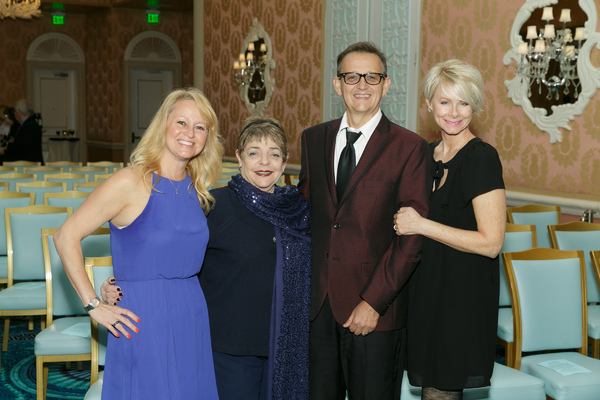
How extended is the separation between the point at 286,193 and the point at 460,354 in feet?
2.60

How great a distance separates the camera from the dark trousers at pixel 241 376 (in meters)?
2.27

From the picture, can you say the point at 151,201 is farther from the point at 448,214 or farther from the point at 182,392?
the point at 448,214

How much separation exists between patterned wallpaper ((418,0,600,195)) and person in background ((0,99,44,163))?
20.2 feet

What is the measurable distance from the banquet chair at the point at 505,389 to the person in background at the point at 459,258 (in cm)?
53

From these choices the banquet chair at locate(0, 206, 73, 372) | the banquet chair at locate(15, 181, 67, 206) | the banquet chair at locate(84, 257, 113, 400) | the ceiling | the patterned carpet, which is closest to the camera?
the banquet chair at locate(84, 257, 113, 400)

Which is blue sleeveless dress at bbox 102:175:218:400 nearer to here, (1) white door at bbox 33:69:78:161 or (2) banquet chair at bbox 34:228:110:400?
(2) banquet chair at bbox 34:228:110:400

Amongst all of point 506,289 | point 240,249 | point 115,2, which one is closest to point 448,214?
point 240,249

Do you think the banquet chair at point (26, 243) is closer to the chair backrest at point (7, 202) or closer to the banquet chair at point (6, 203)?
the banquet chair at point (6, 203)

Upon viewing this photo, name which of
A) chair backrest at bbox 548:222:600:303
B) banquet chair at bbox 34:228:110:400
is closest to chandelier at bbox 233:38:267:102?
chair backrest at bbox 548:222:600:303

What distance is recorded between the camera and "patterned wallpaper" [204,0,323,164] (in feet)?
31.5

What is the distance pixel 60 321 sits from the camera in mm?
3740

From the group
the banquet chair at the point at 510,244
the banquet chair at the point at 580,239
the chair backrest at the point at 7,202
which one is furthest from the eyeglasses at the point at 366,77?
the chair backrest at the point at 7,202

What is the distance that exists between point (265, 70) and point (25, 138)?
388 cm

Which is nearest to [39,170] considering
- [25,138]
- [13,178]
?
[13,178]
